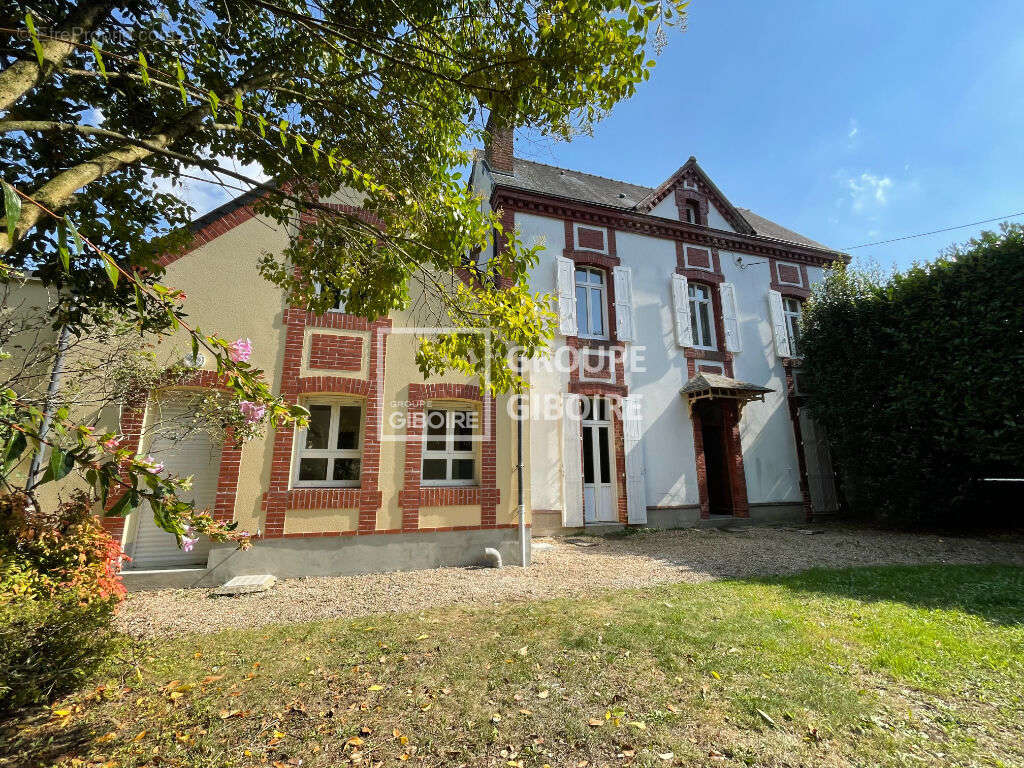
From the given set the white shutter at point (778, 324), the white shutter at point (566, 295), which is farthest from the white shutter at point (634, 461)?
the white shutter at point (778, 324)

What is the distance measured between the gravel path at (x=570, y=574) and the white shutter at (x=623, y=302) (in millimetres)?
4522

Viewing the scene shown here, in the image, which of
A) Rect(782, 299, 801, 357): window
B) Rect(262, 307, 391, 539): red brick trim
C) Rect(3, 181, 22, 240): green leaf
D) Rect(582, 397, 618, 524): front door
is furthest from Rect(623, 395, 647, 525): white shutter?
Rect(3, 181, 22, 240): green leaf

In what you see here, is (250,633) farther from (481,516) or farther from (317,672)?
(481,516)

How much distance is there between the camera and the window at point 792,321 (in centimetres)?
1216

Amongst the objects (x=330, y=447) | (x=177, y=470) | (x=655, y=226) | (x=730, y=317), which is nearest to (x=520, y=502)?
(x=330, y=447)

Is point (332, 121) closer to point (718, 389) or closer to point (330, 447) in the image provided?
point (330, 447)

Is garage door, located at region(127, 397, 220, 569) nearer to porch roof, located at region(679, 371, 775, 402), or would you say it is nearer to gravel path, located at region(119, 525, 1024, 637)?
gravel path, located at region(119, 525, 1024, 637)

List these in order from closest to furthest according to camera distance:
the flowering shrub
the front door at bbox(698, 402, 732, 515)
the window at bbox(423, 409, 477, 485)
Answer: the flowering shrub, the window at bbox(423, 409, 477, 485), the front door at bbox(698, 402, 732, 515)

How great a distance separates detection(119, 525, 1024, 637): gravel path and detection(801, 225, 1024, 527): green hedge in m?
1.20

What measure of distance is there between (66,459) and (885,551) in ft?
32.3

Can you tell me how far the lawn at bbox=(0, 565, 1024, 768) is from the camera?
2291mm

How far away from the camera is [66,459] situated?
1301 millimetres

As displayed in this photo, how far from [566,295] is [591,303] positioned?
2.93 feet

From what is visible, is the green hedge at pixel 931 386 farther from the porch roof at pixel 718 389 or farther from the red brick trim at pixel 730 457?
the red brick trim at pixel 730 457
